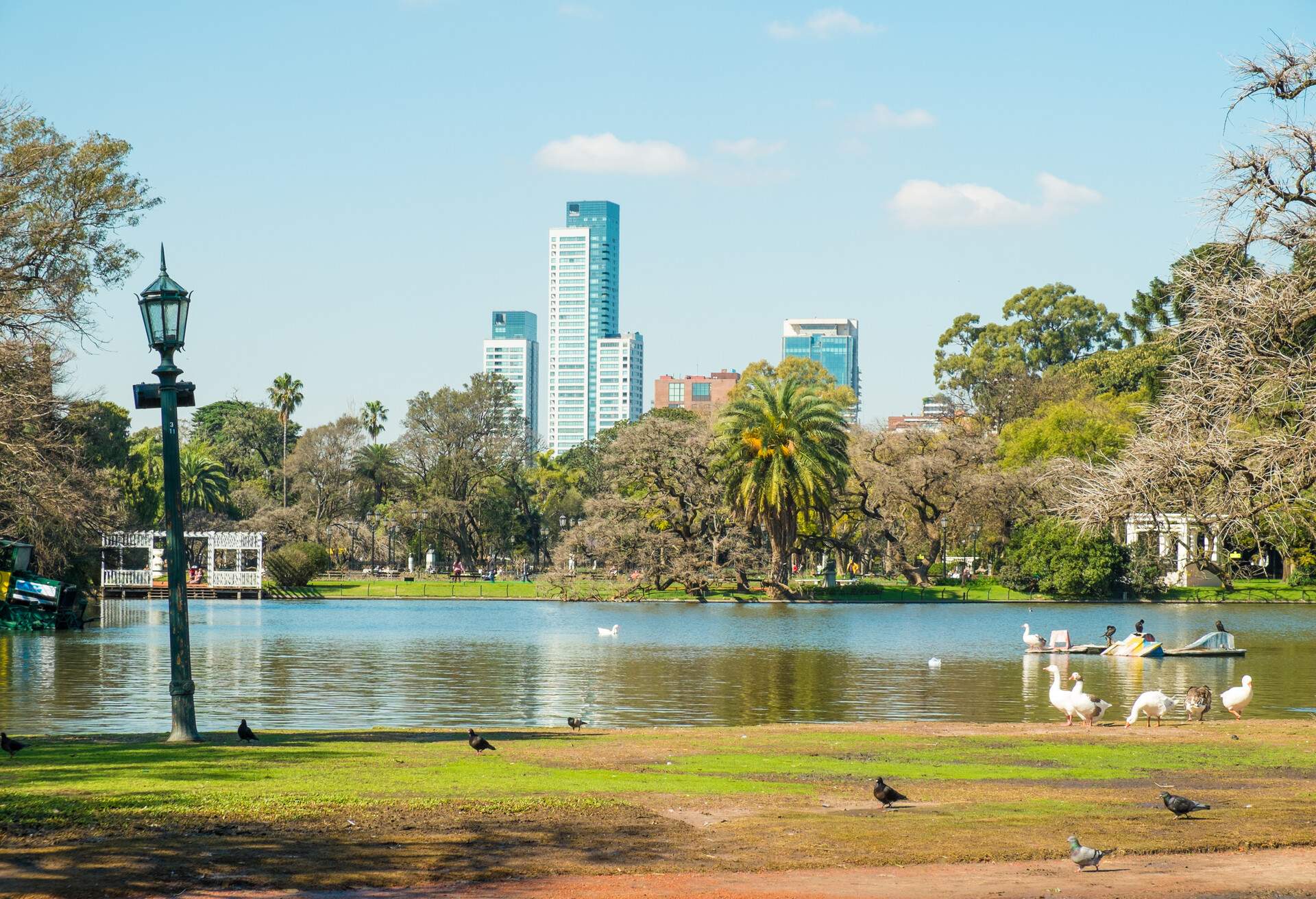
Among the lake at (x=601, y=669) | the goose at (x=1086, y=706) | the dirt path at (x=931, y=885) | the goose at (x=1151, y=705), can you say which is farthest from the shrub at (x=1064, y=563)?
the dirt path at (x=931, y=885)

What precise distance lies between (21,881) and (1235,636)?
49.0 metres

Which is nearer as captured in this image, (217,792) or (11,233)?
(217,792)

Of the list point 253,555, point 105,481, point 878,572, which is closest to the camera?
point 105,481

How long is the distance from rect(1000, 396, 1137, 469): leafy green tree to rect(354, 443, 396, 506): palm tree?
50.9m

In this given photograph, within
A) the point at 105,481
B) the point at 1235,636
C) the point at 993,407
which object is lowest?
the point at 1235,636

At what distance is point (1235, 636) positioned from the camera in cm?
4959

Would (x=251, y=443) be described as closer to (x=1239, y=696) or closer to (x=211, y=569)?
(x=211, y=569)

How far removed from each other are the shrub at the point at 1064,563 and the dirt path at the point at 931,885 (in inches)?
2533

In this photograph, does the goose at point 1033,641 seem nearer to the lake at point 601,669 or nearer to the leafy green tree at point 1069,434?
the lake at point 601,669

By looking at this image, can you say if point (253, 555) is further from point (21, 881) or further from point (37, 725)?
point (21, 881)

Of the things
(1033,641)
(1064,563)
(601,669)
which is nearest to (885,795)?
(601,669)

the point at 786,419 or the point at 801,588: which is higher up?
the point at 786,419

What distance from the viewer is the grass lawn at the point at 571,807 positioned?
948 cm

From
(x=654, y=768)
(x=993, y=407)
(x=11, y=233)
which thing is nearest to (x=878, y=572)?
(x=993, y=407)
